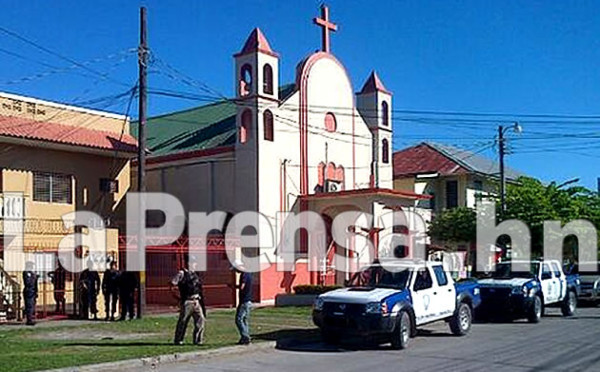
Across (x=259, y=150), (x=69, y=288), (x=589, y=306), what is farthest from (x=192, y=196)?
(x=589, y=306)

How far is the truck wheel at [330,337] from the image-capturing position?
17750 mm

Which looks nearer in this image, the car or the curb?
the curb

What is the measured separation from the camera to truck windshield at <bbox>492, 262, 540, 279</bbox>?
24.7 meters

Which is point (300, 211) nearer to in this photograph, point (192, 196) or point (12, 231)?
point (192, 196)

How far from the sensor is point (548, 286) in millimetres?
24344

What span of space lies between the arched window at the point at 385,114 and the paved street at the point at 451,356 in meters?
20.5

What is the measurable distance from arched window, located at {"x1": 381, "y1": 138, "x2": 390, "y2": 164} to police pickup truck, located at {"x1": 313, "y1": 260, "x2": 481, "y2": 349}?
64.9ft

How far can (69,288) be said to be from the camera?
1084 inches

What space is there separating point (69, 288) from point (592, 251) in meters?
24.2

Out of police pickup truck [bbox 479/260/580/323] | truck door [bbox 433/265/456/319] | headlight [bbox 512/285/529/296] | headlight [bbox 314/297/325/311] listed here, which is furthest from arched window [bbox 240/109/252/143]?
headlight [bbox 314/297/325/311]

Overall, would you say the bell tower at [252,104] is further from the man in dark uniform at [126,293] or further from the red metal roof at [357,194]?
the man in dark uniform at [126,293]

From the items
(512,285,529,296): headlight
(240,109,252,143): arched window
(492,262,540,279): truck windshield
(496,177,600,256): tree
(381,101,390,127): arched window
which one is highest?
(381,101,390,127): arched window

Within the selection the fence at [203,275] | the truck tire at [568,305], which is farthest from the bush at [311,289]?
the truck tire at [568,305]

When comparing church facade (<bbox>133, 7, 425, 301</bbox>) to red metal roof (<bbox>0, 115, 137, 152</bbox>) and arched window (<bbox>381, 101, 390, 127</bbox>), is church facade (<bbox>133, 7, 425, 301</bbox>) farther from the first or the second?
red metal roof (<bbox>0, 115, 137, 152</bbox>)
